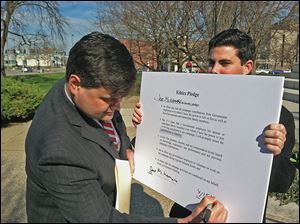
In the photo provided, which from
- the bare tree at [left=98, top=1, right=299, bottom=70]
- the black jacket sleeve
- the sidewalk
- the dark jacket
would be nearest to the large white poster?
Answer: the dark jacket

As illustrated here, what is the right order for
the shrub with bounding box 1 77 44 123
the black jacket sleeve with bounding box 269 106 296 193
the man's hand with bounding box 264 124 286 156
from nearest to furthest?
the man's hand with bounding box 264 124 286 156 → the black jacket sleeve with bounding box 269 106 296 193 → the shrub with bounding box 1 77 44 123

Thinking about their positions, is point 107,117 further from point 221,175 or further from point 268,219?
point 268,219

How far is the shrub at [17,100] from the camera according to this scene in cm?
883

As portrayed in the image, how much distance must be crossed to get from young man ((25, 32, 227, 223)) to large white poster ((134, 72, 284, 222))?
0.38ft

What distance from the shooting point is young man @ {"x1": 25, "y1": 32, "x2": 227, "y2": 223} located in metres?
1.22

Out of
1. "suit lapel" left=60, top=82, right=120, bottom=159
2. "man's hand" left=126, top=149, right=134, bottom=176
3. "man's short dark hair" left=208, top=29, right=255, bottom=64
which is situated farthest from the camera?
"man's short dark hair" left=208, top=29, right=255, bottom=64

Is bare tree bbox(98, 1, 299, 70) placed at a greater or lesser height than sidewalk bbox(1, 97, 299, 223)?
greater

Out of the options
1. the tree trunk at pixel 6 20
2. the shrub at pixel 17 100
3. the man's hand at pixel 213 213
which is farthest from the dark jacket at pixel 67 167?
the tree trunk at pixel 6 20

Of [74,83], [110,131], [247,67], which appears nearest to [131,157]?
[110,131]

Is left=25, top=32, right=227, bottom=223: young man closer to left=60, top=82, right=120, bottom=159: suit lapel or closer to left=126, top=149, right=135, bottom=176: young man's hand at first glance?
left=60, top=82, right=120, bottom=159: suit lapel

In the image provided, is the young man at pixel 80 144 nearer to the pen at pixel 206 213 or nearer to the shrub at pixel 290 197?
the pen at pixel 206 213

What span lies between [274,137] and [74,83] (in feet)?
2.74

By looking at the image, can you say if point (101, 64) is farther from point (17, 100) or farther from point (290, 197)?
point (17, 100)

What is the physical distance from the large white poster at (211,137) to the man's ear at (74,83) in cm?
50
